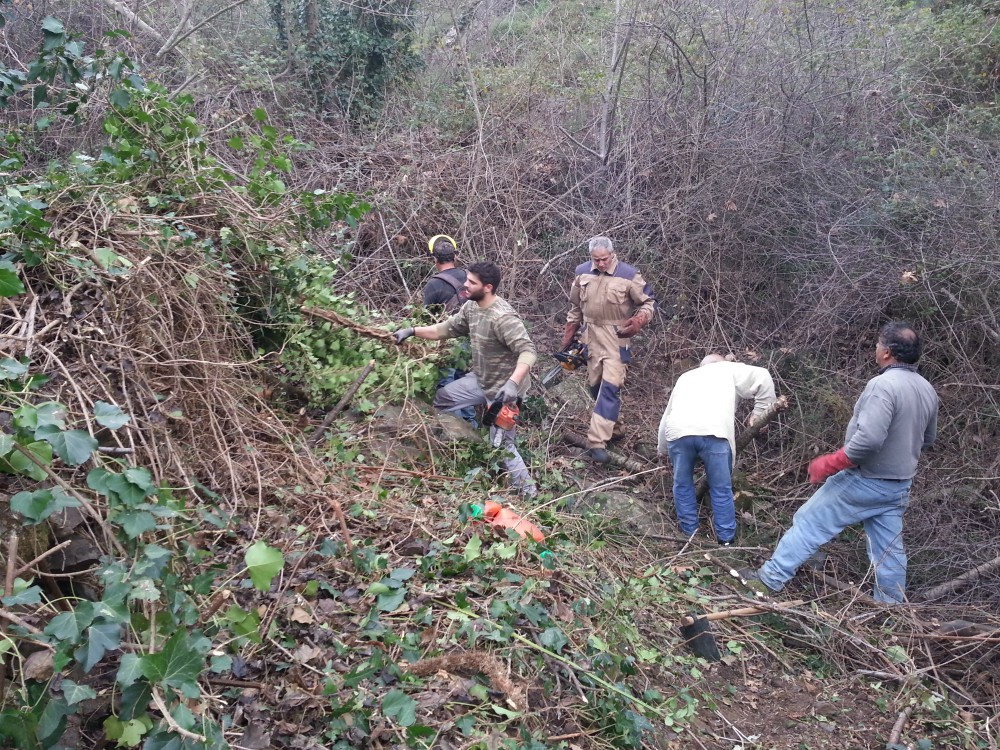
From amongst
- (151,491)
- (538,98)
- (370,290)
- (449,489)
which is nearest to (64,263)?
(151,491)

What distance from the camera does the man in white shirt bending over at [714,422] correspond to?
5.46 metres

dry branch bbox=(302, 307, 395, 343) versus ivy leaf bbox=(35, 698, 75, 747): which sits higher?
ivy leaf bbox=(35, 698, 75, 747)

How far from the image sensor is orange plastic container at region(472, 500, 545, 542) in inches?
161

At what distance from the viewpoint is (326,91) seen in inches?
429

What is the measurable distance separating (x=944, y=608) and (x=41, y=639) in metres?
5.00

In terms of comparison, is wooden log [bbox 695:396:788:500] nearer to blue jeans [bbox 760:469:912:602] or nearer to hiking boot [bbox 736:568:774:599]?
blue jeans [bbox 760:469:912:602]

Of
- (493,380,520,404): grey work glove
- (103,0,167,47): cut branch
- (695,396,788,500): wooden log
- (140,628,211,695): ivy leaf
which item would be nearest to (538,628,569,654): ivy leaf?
(140,628,211,695): ivy leaf

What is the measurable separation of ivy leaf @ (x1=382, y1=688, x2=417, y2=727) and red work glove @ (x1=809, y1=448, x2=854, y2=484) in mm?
3380

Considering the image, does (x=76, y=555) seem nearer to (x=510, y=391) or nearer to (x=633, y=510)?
(x=510, y=391)

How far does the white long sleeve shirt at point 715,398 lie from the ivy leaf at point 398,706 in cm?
341

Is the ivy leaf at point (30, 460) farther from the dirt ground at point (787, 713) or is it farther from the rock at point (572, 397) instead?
the rock at point (572, 397)

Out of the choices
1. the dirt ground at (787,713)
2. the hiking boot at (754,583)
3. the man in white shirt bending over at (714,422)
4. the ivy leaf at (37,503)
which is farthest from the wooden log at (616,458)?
the ivy leaf at (37,503)

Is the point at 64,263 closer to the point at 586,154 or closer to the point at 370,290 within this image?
the point at 370,290

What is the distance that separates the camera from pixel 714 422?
5.42 meters
